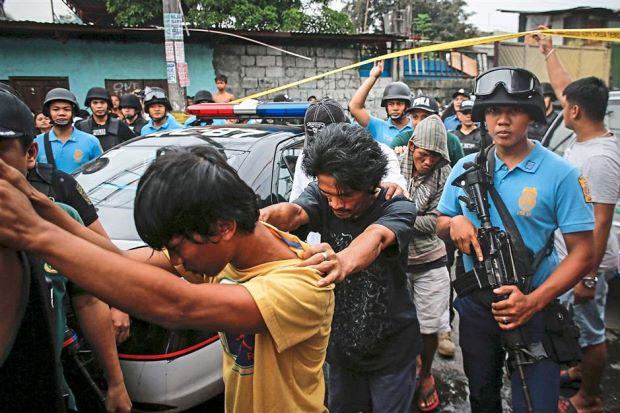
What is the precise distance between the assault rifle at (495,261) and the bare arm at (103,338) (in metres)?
1.60

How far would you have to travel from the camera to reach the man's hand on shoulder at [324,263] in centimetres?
129

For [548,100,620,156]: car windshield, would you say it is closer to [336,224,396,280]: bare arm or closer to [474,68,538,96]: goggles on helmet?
[474,68,538,96]: goggles on helmet

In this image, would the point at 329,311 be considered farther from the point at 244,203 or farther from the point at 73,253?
the point at 73,253

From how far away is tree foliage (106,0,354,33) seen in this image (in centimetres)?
1454

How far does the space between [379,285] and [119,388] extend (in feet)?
3.84

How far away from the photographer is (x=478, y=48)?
21.2 meters

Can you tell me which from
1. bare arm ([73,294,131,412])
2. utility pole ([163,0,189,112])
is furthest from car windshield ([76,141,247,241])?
utility pole ([163,0,189,112])

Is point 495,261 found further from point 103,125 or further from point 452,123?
point 452,123

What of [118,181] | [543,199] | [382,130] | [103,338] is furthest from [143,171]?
[382,130]

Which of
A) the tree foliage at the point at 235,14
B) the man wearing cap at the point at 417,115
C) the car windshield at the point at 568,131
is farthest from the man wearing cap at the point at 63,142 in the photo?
the tree foliage at the point at 235,14

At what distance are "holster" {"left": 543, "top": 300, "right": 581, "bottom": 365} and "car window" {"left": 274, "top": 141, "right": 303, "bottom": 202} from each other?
177 centimetres

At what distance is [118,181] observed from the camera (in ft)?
10.6

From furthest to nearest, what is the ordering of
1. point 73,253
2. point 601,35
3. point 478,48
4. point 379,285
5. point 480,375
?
point 478,48 < point 601,35 < point 480,375 < point 379,285 < point 73,253

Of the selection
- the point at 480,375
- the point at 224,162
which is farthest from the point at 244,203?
the point at 480,375
